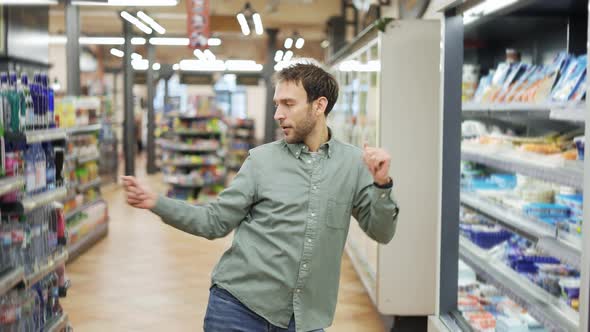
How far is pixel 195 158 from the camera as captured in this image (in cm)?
1256

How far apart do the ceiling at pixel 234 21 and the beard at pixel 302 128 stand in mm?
9599

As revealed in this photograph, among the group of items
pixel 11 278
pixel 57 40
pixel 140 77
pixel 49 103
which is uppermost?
pixel 57 40

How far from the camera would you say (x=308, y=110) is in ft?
8.06

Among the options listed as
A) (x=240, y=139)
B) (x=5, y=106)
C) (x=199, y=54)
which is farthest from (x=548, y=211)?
(x=240, y=139)

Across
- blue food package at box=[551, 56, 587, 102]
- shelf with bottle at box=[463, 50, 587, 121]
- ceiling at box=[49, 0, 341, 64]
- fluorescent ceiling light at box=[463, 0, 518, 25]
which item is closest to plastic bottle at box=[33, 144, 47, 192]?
fluorescent ceiling light at box=[463, 0, 518, 25]

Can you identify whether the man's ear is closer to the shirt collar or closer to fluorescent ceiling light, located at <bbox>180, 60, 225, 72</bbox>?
the shirt collar

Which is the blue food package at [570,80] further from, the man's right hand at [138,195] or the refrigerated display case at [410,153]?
the man's right hand at [138,195]

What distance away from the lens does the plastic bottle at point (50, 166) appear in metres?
4.05

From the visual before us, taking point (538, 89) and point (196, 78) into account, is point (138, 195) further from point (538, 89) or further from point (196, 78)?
point (196, 78)

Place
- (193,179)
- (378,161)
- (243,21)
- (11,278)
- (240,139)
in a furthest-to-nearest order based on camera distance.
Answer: (240,139) → (193,179) → (243,21) → (11,278) → (378,161)

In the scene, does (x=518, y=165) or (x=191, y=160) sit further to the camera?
(x=191, y=160)

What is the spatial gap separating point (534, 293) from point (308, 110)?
1710mm

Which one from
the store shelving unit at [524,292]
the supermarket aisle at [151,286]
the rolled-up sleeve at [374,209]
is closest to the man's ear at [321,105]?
the rolled-up sleeve at [374,209]

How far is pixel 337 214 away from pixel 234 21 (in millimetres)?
14771
